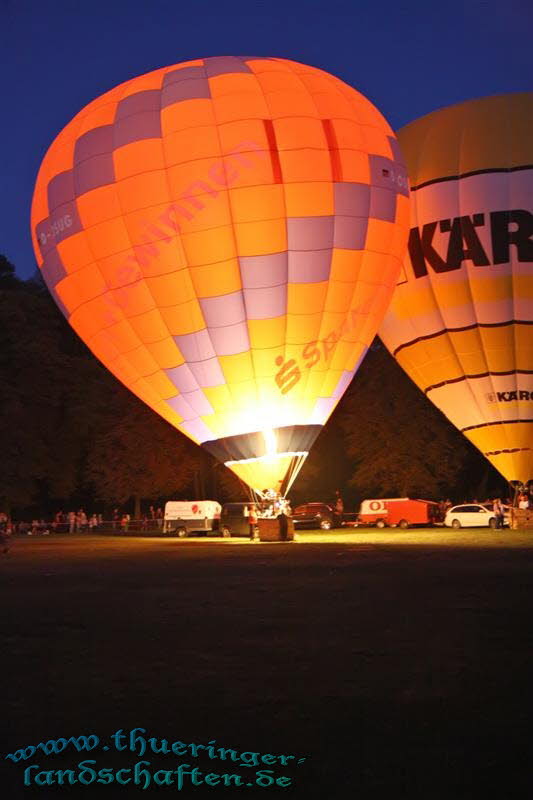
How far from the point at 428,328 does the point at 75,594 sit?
19058 millimetres

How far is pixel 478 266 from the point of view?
28.1 metres

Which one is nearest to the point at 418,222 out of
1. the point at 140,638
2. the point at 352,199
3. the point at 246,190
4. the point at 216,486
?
the point at 352,199

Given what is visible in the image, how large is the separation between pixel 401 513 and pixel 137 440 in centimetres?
1642

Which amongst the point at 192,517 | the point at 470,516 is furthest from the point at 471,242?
the point at 192,517

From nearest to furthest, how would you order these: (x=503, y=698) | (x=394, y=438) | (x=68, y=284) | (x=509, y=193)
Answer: (x=503, y=698)
(x=68, y=284)
(x=509, y=193)
(x=394, y=438)

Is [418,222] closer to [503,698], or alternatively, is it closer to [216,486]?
[503,698]

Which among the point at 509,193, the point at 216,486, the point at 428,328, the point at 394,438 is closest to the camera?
the point at 509,193

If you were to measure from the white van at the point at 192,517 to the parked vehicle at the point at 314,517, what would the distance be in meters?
4.37

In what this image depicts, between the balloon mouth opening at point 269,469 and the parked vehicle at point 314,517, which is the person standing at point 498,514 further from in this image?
A: the balloon mouth opening at point 269,469

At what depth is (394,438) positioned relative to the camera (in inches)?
1892

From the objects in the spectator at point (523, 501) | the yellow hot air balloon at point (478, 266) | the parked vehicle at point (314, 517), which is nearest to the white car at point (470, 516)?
the spectator at point (523, 501)

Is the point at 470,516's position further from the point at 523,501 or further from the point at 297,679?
the point at 297,679

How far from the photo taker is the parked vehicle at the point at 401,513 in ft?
133

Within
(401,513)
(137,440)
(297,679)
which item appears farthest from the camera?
(137,440)
